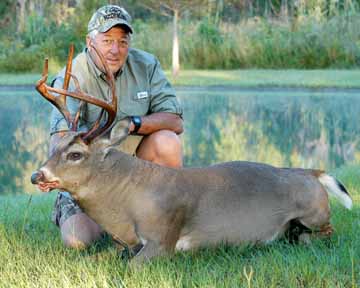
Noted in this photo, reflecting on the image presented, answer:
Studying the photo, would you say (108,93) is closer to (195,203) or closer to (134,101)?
(134,101)

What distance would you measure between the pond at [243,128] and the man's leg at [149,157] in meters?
3.99

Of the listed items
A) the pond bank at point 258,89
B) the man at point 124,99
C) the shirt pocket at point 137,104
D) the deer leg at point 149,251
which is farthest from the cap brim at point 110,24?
the pond bank at point 258,89

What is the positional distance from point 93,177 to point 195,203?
62cm

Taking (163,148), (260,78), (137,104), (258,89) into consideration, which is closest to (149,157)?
(163,148)

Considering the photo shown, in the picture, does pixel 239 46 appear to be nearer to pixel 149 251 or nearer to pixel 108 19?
pixel 108 19

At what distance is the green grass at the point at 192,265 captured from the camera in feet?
13.3

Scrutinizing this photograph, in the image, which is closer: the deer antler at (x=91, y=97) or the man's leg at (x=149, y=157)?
the deer antler at (x=91, y=97)

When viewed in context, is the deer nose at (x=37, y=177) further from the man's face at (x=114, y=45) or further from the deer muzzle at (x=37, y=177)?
the man's face at (x=114, y=45)

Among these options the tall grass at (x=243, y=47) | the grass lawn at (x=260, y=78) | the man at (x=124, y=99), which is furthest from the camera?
the tall grass at (x=243, y=47)

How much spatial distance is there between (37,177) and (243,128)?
9.64 metres

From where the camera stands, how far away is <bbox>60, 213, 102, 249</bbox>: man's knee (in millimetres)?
4980

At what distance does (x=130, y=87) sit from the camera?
5566 millimetres

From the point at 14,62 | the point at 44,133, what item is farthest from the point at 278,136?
the point at 14,62

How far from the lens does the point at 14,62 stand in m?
25.2
